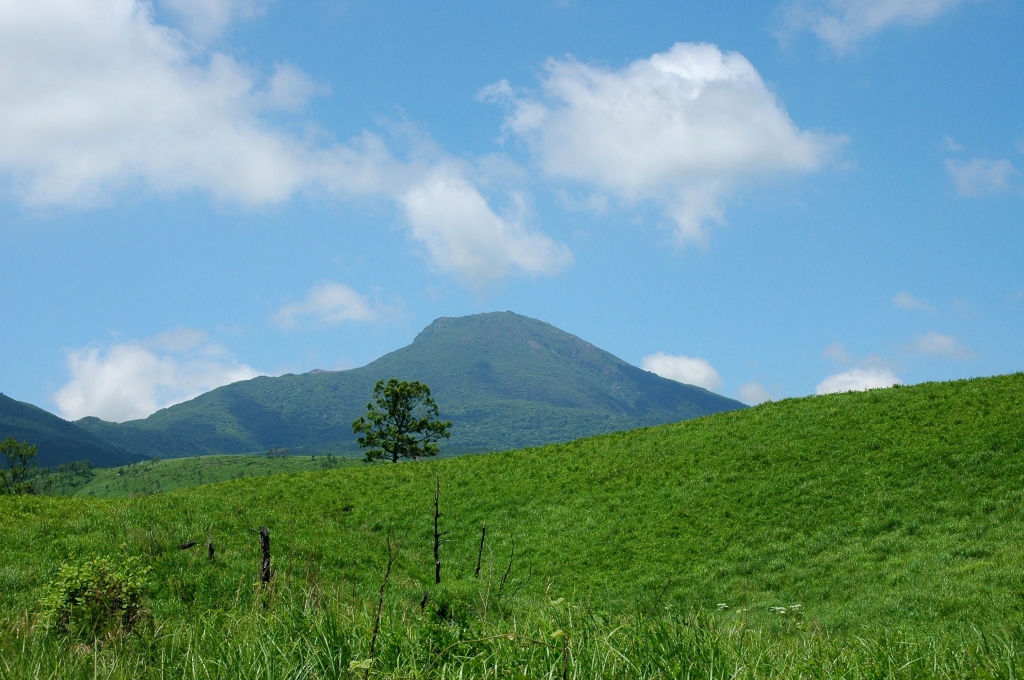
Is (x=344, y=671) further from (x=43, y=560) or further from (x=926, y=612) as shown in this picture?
(x=43, y=560)

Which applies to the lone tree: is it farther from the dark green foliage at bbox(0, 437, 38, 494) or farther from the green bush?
the green bush

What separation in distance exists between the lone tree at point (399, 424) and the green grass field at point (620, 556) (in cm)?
4536

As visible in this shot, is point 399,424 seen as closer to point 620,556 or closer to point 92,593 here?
point 620,556

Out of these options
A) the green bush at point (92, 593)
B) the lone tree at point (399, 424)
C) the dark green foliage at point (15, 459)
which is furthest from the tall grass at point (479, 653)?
the dark green foliage at point (15, 459)

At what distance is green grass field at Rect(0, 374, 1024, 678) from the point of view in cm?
751

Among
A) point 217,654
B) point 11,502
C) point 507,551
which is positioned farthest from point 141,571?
point 11,502

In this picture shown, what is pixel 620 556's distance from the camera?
28.2 metres

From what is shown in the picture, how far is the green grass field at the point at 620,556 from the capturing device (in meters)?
7.51

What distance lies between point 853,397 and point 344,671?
3907 centimetres

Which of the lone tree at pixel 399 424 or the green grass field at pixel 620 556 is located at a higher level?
the lone tree at pixel 399 424

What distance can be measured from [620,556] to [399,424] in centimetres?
6723

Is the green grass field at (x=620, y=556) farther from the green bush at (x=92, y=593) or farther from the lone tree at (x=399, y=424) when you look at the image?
the lone tree at (x=399, y=424)

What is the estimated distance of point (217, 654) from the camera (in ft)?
25.7

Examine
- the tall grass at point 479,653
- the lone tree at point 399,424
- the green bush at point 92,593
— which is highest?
the lone tree at point 399,424
